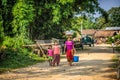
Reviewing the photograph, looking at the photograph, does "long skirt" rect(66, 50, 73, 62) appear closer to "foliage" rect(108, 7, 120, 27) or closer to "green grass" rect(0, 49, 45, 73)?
"green grass" rect(0, 49, 45, 73)

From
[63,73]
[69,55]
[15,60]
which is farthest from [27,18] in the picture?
[63,73]

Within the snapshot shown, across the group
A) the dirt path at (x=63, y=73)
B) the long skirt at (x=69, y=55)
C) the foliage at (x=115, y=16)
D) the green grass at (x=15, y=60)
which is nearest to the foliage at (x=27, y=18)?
the green grass at (x=15, y=60)

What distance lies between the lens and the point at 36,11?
98.5 ft

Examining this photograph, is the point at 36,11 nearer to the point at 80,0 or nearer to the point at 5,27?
the point at 5,27

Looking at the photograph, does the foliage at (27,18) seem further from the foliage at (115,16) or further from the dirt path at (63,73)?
the foliage at (115,16)

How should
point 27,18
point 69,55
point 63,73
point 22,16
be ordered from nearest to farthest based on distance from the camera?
1. point 63,73
2. point 69,55
3. point 22,16
4. point 27,18

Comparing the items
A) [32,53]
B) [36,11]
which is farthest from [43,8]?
[32,53]

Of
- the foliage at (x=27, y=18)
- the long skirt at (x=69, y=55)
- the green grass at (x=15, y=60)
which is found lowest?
the green grass at (x=15, y=60)

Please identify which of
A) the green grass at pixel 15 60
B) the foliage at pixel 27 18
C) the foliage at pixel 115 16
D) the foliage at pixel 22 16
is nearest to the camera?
the green grass at pixel 15 60

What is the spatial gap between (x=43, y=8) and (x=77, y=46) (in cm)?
1257

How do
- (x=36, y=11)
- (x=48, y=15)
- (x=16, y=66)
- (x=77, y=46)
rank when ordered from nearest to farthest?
(x=16, y=66), (x=36, y=11), (x=48, y=15), (x=77, y=46)

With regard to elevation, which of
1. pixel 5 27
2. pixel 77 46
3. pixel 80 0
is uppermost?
pixel 80 0

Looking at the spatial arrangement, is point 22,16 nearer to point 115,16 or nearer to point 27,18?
point 27,18

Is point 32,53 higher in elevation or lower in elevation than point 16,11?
lower
